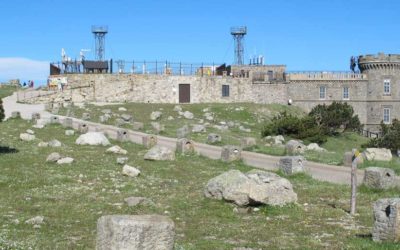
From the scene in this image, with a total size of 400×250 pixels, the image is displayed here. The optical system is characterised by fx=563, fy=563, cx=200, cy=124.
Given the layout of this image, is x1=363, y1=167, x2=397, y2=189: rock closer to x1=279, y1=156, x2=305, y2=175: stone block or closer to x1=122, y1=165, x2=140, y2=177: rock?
x1=279, y1=156, x2=305, y2=175: stone block

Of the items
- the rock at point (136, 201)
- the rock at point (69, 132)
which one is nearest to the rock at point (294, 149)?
the rock at point (69, 132)

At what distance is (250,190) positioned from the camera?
14.5m

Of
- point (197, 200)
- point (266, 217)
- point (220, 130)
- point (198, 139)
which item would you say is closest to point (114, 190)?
point (197, 200)

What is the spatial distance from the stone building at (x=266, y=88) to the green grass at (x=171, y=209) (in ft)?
143

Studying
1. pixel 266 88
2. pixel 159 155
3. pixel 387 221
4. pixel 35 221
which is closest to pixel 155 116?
pixel 266 88

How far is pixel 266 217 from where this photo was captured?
1360cm

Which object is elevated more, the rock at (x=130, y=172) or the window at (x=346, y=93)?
the window at (x=346, y=93)

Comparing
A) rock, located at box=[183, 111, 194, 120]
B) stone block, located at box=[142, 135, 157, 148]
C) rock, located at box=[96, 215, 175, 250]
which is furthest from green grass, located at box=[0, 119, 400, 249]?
rock, located at box=[183, 111, 194, 120]

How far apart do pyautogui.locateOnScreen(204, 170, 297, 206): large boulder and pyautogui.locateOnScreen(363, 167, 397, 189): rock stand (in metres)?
3.54

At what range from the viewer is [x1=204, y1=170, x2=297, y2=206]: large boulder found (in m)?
14.5

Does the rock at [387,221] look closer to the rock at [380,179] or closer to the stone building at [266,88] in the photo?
the rock at [380,179]

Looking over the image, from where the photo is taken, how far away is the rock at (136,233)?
8.09 meters

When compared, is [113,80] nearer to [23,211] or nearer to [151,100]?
[151,100]

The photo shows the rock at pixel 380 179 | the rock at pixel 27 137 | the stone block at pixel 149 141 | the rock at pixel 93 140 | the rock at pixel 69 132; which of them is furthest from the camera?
the rock at pixel 69 132
